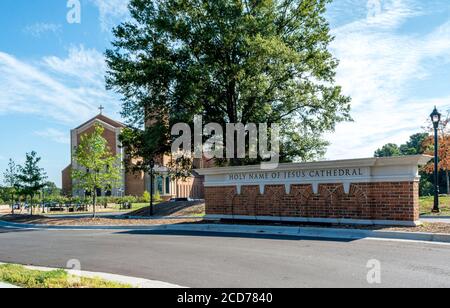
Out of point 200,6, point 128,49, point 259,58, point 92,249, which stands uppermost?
point 200,6

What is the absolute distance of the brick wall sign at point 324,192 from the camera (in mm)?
→ 12719

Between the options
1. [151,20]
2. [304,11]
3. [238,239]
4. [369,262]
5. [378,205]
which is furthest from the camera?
[304,11]

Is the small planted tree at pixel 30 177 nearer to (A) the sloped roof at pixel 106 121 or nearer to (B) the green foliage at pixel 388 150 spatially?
(A) the sloped roof at pixel 106 121

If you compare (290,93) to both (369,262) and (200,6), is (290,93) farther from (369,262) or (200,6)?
(369,262)

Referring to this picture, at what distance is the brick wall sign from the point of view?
1272cm

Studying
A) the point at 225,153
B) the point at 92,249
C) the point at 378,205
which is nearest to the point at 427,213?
the point at 378,205

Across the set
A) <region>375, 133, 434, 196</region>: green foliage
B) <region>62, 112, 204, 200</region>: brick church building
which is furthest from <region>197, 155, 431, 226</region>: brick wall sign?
<region>375, 133, 434, 196</region>: green foliage

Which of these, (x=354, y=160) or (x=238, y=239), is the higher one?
(x=354, y=160)

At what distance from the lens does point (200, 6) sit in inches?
923

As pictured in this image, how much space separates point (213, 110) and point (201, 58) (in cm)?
294

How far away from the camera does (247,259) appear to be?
8.72 meters
